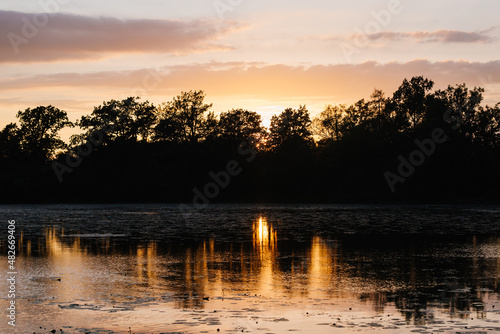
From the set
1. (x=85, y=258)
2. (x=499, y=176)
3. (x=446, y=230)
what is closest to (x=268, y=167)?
(x=499, y=176)

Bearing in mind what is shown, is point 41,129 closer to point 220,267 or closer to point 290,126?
point 290,126

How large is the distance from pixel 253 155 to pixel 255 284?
109134mm

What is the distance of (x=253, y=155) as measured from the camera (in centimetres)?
12706

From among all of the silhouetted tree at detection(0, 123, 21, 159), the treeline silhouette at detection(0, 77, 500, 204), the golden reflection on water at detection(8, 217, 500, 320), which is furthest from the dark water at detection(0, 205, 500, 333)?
the silhouetted tree at detection(0, 123, 21, 159)

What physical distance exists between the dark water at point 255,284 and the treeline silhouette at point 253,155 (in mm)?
79581

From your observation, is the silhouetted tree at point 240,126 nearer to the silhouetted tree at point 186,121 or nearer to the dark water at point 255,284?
the silhouetted tree at point 186,121

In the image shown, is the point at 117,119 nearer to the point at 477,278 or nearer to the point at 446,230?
the point at 446,230

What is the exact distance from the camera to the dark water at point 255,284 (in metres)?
13.2

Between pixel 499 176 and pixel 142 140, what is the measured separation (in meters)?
66.1

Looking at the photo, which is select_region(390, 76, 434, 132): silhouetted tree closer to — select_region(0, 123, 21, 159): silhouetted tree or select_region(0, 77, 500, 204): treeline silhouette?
select_region(0, 77, 500, 204): treeline silhouette

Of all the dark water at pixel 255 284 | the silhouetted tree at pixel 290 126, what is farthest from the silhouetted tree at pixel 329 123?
the dark water at pixel 255 284

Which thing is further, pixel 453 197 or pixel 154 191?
pixel 154 191

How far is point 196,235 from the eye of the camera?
113 feet

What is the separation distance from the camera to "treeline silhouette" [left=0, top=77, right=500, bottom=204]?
360 feet
